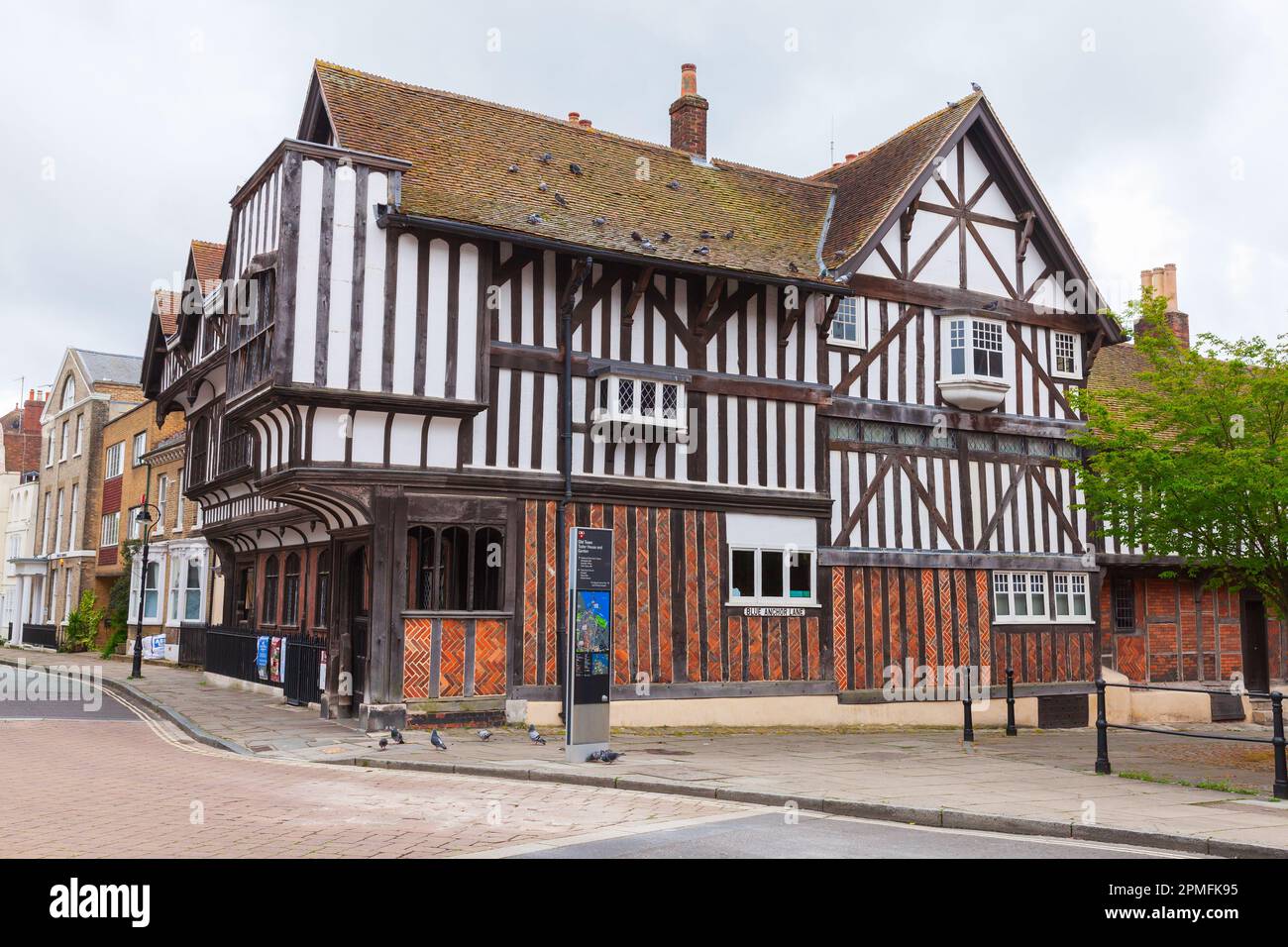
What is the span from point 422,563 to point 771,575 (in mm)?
6197

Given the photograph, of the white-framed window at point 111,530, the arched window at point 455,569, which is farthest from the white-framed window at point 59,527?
the arched window at point 455,569

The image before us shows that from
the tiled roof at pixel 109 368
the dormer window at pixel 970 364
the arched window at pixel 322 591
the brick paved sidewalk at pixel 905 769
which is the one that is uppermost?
the tiled roof at pixel 109 368

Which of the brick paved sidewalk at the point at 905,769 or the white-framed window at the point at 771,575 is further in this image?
the white-framed window at the point at 771,575

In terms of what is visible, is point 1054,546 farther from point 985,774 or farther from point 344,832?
point 344,832

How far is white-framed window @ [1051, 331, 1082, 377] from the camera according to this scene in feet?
78.2

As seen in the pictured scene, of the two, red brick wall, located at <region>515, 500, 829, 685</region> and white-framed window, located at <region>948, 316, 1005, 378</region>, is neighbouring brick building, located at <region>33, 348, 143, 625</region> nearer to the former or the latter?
red brick wall, located at <region>515, 500, 829, 685</region>

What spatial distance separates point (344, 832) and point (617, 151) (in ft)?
52.2

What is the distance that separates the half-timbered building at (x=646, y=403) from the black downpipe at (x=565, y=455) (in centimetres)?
7

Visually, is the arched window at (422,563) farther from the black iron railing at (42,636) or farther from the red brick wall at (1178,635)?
Answer: the black iron railing at (42,636)

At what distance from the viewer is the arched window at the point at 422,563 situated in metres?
A: 17.3

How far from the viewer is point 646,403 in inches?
750

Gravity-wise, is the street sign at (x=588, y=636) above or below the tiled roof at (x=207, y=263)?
below

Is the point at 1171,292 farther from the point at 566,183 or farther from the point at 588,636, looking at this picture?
the point at 588,636

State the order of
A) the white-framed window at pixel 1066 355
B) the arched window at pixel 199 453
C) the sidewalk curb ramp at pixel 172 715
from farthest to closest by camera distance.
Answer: the arched window at pixel 199 453 < the white-framed window at pixel 1066 355 < the sidewalk curb ramp at pixel 172 715
